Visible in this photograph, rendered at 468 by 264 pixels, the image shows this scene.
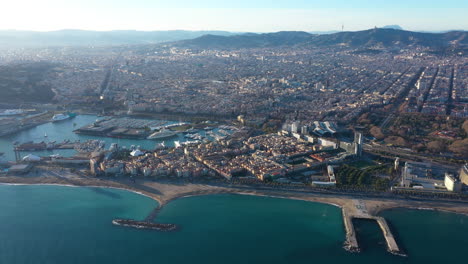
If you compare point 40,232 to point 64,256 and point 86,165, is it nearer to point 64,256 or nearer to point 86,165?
point 64,256

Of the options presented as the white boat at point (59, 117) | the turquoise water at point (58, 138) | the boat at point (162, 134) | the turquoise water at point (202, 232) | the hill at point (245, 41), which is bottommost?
the turquoise water at point (202, 232)

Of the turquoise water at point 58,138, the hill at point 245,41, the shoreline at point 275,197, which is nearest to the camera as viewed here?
the shoreline at point 275,197

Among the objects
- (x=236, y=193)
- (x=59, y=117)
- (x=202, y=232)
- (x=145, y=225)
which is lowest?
(x=202, y=232)

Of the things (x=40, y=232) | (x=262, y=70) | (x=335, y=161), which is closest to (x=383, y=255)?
(x=335, y=161)

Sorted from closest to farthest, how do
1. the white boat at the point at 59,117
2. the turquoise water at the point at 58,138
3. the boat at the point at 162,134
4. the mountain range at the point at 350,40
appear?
the turquoise water at the point at 58,138
the boat at the point at 162,134
the white boat at the point at 59,117
the mountain range at the point at 350,40

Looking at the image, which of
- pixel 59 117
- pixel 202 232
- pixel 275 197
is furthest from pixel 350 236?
pixel 59 117

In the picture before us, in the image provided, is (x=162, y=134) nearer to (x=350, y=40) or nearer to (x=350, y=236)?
(x=350, y=236)

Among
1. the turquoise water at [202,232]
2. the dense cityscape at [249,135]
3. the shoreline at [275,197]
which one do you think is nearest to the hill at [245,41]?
the dense cityscape at [249,135]

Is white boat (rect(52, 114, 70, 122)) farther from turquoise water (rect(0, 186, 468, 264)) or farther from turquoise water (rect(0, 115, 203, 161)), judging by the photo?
turquoise water (rect(0, 186, 468, 264))

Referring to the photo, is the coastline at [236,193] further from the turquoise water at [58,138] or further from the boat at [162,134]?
the boat at [162,134]

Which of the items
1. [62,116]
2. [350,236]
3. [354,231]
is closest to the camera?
[350,236]
